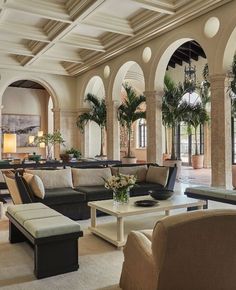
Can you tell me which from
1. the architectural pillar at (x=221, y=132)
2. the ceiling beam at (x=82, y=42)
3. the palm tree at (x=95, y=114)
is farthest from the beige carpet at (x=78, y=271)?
the palm tree at (x=95, y=114)

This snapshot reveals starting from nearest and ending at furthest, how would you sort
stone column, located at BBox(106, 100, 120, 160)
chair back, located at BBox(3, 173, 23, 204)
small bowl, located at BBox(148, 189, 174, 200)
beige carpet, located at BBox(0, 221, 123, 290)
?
1. beige carpet, located at BBox(0, 221, 123, 290)
2. small bowl, located at BBox(148, 189, 174, 200)
3. chair back, located at BBox(3, 173, 23, 204)
4. stone column, located at BBox(106, 100, 120, 160)

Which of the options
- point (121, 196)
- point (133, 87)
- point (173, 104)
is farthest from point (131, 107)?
point (121, 196)

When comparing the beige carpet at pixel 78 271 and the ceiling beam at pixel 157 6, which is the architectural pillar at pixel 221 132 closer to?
the ceiling beam at pixel 157 6

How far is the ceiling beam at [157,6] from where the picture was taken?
6734mm

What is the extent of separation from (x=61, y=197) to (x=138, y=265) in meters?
2.79

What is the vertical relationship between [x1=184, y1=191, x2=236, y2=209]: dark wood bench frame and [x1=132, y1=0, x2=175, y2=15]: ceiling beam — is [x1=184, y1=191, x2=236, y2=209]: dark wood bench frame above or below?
below

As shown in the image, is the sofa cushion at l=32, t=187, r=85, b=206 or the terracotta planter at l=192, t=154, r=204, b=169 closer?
the sofa cushion at l=32, t=187, r=85, b=206

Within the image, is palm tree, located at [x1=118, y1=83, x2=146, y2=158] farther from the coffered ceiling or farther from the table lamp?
the table lamp

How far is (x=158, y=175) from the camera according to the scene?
618cm

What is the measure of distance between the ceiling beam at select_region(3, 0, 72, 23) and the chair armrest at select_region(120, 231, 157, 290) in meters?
6.15

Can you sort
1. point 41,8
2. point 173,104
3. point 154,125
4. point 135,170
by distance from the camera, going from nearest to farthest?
point 135,170 < point 41,8 < point 154,125 < point 173,104

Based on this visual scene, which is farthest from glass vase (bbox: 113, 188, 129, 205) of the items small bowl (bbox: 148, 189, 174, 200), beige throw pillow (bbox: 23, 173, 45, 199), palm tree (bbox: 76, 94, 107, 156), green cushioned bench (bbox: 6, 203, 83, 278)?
palm tree (bbox: 76, 94, 107, 156)

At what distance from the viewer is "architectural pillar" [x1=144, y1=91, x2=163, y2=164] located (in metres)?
9.05

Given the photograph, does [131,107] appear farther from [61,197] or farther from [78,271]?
[78,271]
